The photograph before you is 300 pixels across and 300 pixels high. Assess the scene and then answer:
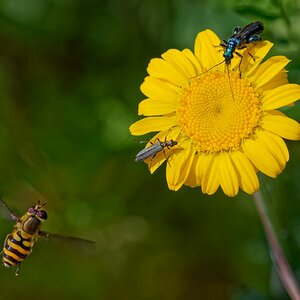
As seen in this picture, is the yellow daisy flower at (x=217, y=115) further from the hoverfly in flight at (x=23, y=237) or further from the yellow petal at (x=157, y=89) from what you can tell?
the hoverfly in flight at (x=23, y=237)

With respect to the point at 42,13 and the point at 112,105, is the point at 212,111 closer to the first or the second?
the point at 112,105

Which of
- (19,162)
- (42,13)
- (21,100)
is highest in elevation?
(42,13)

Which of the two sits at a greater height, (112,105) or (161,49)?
(161,49)

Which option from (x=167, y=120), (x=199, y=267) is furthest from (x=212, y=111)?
(x=199, y=267)

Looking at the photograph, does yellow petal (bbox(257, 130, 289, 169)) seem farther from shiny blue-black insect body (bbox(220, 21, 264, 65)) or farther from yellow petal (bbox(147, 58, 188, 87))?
yellow petal (bbox(147, 58, 188, 87))

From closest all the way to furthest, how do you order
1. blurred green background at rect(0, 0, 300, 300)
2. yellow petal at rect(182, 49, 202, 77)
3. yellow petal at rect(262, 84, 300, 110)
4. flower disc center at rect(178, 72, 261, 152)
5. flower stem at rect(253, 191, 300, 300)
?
yellow petal at rect(262, 84, 300, 110) → flower disc center at rect(178, 72, 261, 152) → yellow petal at rect(182, 49, 202, 77) → flower stem at rect(253, 191, 300, 300) → blurred green background at rect(0, 0, 300, 300)

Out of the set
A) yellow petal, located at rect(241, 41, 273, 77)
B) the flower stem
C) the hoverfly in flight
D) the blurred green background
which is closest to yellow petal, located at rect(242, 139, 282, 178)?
yellow petal, located at rect(241, 41, 273, 77)

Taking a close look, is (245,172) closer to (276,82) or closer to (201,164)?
(201,164)

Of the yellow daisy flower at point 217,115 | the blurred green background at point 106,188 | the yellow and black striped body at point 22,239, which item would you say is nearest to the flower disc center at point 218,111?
the yellow daisy flower at point 217,115
